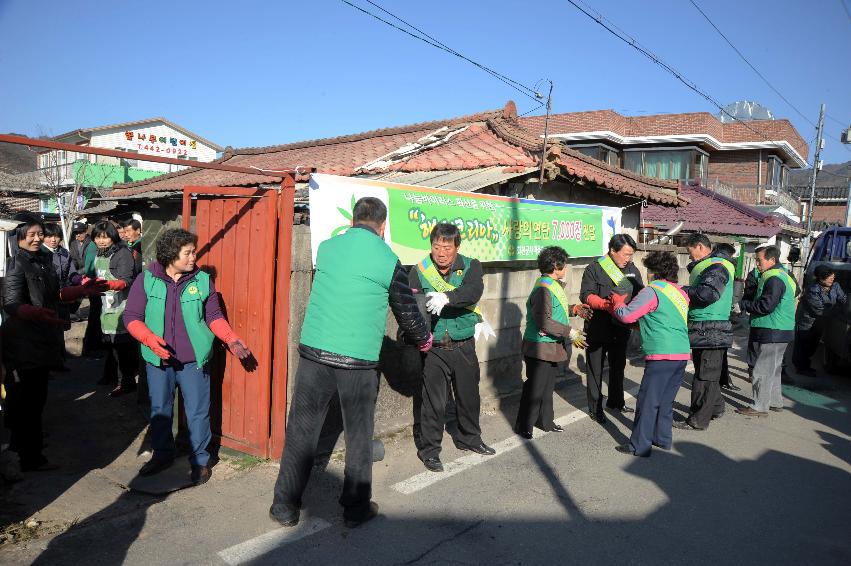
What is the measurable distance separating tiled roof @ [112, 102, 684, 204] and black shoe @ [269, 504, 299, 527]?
4.56 m

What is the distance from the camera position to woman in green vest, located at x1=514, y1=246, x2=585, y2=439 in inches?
217

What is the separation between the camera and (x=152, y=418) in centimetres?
455

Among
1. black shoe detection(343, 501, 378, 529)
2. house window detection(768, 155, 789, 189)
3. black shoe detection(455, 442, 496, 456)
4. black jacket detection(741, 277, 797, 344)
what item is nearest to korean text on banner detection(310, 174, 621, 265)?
black shoe detection(455, 442, 496, 456)

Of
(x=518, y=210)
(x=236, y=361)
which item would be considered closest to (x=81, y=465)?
(x=236, y=361)

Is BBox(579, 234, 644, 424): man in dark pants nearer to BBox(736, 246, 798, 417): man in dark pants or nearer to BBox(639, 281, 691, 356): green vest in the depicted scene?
BBox(639, 281, 691, 356): green vest

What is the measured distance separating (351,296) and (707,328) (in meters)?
4.23

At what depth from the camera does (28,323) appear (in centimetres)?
446

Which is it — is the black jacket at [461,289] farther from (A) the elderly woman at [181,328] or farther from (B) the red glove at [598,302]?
(B) the red glove at [598,302]

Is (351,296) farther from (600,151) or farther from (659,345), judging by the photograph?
(600,151)

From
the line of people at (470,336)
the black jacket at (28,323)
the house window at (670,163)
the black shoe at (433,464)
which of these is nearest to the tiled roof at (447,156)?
the line of people at (470,336)

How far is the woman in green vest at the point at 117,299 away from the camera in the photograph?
253 inches

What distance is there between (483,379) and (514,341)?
75 centimetres

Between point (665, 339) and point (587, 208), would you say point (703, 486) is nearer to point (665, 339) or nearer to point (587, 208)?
point (665, 339)

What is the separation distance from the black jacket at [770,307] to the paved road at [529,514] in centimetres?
143
